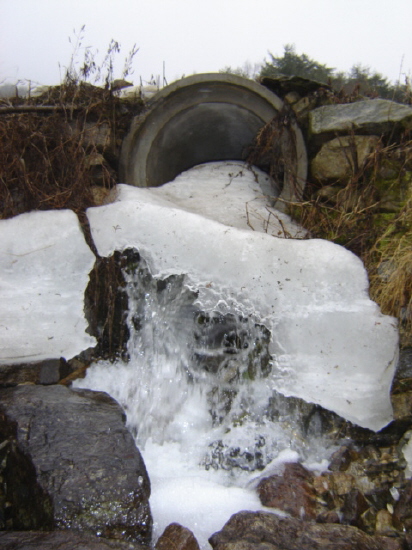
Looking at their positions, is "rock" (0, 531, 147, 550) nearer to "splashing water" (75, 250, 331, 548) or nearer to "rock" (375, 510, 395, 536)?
"splashing water" (75, 250, 331, 548)

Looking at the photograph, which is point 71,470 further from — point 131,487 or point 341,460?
point 341,460

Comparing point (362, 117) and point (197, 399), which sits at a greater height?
point (362, 117)

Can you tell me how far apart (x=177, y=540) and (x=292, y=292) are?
4.88 feet

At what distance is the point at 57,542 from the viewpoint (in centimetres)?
173

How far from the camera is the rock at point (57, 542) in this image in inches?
66.7

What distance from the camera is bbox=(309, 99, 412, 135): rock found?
11.6 ft

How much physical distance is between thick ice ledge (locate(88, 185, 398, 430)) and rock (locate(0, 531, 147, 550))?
53.6 inches

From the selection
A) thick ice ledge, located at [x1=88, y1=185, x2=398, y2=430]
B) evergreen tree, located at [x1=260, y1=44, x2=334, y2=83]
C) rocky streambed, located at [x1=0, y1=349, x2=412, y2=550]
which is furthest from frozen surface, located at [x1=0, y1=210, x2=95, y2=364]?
evergreen tree, located at [x1=260, y1=44, x2=334, y2=83]

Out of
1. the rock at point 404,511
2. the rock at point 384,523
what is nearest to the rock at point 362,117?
the rock at point 404,511

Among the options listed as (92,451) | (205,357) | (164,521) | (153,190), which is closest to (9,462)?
(92,451)

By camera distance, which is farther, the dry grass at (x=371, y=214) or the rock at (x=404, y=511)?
the dry grass at (x=371, y=214)

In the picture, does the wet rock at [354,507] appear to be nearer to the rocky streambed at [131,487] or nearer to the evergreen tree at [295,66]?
the rocky streambed at [131,487]

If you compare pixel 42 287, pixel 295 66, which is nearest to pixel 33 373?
pixel 42 287

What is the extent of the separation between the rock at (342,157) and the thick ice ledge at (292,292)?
3.18 feet
